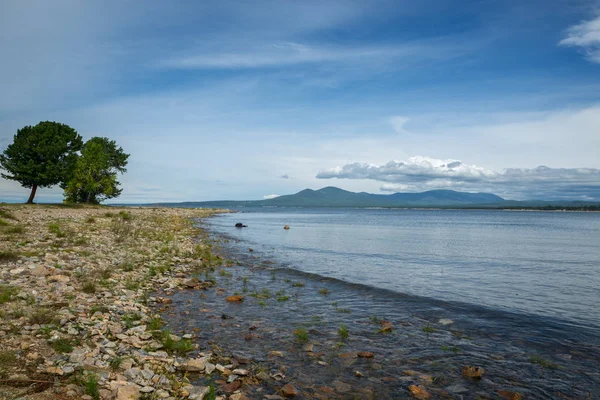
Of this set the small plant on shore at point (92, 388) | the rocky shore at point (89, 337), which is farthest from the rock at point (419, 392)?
the small plant on shore at point (92, 388)

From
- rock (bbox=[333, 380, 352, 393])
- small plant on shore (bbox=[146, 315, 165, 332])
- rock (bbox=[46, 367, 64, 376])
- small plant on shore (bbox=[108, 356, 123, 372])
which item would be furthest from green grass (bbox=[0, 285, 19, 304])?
rock (bbox=[333, 380, 352, 393])

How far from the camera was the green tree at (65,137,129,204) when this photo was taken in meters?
76.4

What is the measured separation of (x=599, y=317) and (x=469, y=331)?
21.2ft

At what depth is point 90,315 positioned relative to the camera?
35.3 ft

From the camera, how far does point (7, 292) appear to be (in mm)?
10867

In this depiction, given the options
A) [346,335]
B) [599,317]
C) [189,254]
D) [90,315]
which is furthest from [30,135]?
[599,317]

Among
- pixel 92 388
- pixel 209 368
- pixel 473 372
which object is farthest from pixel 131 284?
pixel 473 372

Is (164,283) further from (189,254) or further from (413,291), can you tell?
(413,291)

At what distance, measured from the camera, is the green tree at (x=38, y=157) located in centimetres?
6475

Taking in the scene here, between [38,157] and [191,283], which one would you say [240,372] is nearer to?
[191,283]

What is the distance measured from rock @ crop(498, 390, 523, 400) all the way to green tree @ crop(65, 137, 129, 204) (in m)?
82.6

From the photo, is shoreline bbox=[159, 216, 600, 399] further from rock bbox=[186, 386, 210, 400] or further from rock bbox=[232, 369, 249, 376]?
rock bbox=[186, 386, 210, 400]

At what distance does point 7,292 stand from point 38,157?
6880cm

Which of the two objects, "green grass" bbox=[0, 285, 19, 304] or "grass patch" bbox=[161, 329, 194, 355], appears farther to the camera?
"green grass" bbox=[0, 285, 19, 304]
